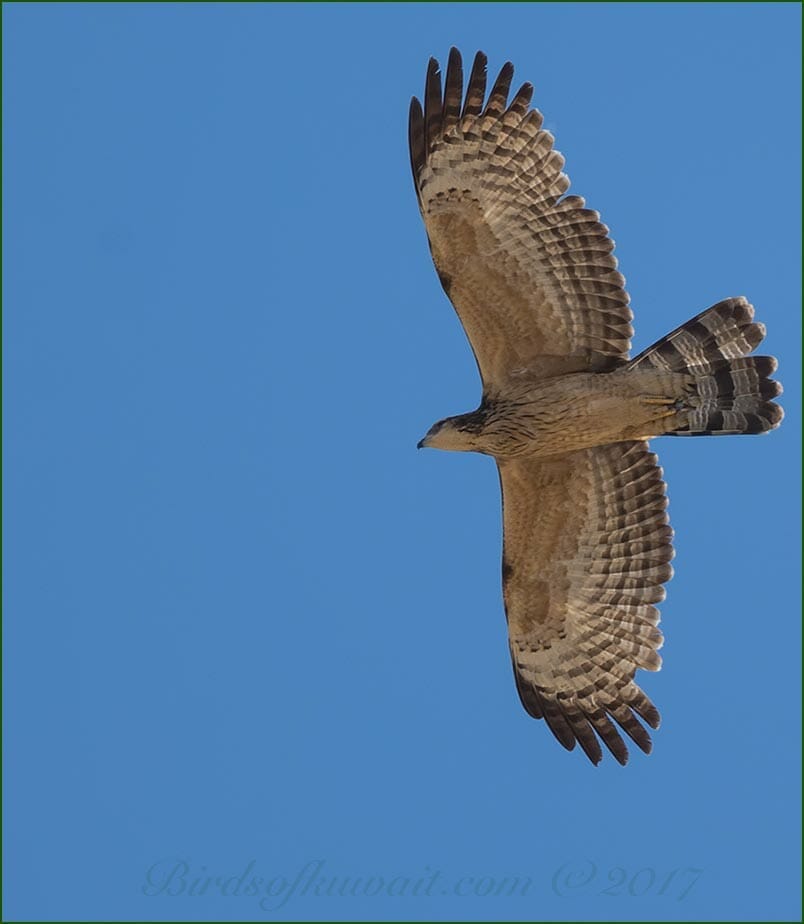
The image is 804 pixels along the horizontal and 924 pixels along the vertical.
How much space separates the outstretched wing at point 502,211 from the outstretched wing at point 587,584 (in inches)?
43.7

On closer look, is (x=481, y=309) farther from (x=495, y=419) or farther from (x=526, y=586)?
(x=526, y=586)

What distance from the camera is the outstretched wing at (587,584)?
11648mm

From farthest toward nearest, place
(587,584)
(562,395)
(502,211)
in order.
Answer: (587,584)
(562,395)
(502,211)

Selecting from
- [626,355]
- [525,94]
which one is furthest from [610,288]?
[525,94]

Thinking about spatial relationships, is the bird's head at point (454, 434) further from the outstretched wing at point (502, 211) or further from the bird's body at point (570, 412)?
the outstretched wing at point (502, 211)

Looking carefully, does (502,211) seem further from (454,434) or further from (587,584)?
(587,584)

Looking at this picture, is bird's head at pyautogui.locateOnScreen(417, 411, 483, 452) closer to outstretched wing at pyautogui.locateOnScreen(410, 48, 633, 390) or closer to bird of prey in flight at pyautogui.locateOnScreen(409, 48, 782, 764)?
bird of prey in flight at pyautogui.locateOnScreen(409, 48, 782, 764)

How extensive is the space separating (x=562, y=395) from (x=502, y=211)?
46.3 inches

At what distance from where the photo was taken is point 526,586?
11906mm

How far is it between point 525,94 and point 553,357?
62.5 inches

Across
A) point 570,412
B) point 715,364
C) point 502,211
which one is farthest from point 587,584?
point 502,211

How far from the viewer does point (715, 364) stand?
11.2 meters

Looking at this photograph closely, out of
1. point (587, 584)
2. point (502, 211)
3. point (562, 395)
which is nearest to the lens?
point (502, 211)

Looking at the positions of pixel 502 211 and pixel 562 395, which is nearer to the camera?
pixel 502 211
